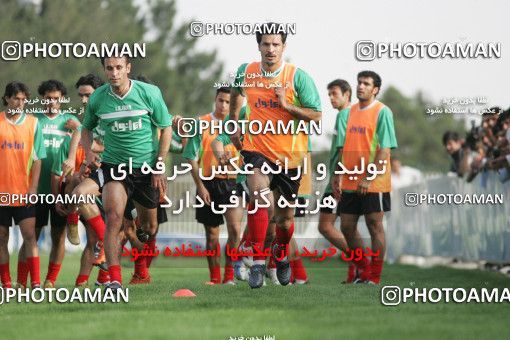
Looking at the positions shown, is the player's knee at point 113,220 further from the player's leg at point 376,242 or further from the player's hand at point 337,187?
the player's leg at point 376,242

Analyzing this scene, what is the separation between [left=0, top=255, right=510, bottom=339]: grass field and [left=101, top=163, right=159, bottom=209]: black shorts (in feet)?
3.08

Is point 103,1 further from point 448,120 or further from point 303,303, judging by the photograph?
point 448,120

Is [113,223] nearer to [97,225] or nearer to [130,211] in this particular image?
[97,225]

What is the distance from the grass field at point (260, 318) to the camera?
333 inches

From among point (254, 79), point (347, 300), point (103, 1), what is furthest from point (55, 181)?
point (103, 1)

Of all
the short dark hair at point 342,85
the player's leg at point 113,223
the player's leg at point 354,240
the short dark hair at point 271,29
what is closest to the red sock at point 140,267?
the player's leg at point 354,240

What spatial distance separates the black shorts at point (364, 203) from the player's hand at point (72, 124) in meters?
3.19

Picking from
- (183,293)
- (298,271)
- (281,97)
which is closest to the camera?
(183,293)

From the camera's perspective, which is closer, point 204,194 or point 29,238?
point 29,238

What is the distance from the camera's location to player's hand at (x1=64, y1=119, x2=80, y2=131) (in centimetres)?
A: 1423

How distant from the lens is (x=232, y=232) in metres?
15.9

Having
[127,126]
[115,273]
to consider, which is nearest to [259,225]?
[127,126]

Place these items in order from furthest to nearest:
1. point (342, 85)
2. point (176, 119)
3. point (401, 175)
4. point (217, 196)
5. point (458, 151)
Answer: point (401, 175), point (458, 151), point (342, 85), point (217, 196), point (176, 119)

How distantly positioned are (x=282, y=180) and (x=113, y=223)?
1951 mm
